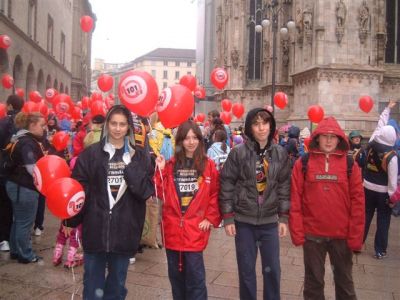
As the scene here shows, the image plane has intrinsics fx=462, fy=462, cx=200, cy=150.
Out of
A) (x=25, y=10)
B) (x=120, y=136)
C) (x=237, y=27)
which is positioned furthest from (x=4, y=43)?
(x=237, y=27)

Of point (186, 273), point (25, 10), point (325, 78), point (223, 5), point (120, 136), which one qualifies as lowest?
point (186, 273)

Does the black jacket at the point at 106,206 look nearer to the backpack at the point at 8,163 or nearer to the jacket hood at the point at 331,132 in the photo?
the jacket hood at the point at 331,132

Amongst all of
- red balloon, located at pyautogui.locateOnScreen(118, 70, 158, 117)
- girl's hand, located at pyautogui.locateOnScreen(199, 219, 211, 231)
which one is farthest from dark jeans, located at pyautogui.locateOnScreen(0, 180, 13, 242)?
girl's hand, located at pyautogui.locateOnScreen(199, 219, 211, 231)

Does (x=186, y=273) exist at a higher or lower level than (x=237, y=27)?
lower

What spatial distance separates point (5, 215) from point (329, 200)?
4.52 m

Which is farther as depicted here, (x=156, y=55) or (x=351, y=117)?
(x=156, y=55)

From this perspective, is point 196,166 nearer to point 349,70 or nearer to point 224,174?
point 224,174

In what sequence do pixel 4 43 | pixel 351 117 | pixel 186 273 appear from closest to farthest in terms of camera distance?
1. pixel 186 273
2. pixel 4 43
3. pixel 351 117

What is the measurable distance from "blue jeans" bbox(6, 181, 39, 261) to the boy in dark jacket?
285 centimetres

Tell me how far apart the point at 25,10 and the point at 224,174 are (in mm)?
27985

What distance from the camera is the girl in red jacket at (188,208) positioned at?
13.2 feet

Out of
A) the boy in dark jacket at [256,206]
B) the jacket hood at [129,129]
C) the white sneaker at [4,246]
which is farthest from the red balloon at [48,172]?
the white sneaker at [4,246]

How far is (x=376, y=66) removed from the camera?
20516mm

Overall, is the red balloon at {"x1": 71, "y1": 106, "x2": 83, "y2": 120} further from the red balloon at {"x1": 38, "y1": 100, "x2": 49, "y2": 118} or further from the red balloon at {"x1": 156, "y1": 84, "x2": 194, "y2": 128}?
the red balloon at {"x1": 156, "y1": 84, "x2": 194, "y2": 128}
